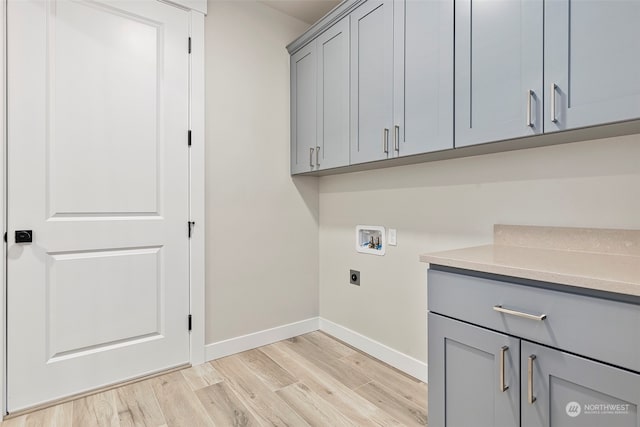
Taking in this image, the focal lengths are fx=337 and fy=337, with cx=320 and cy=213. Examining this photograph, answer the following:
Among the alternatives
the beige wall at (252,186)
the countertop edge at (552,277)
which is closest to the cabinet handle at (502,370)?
the countertop edge at (552,277)

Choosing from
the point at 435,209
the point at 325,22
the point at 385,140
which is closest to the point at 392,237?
the point at 435,209

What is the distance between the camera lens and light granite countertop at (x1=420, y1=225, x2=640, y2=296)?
92 cm

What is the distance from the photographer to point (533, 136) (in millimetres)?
1262

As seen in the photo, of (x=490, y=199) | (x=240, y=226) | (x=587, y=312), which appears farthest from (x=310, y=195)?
(x=587, y=312)

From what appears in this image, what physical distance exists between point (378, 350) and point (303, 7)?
248 centimetres

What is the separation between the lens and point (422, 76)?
5.24ft

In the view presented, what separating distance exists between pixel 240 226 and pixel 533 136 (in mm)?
1798

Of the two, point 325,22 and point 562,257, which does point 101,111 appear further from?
point 562,257

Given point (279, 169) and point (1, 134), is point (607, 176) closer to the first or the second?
point (279, 169)

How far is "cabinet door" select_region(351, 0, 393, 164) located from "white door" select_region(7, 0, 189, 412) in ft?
3.47

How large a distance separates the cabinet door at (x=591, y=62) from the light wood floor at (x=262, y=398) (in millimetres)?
1468

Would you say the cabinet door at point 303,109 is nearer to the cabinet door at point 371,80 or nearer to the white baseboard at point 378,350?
the cabinet door at point 371,80

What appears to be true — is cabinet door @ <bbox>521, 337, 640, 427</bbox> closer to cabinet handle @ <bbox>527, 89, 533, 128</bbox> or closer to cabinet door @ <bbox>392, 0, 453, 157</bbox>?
cabinet handle @ <bbox>527, 89, 533, 128</bbox>

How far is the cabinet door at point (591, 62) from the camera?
1024 millimetres
